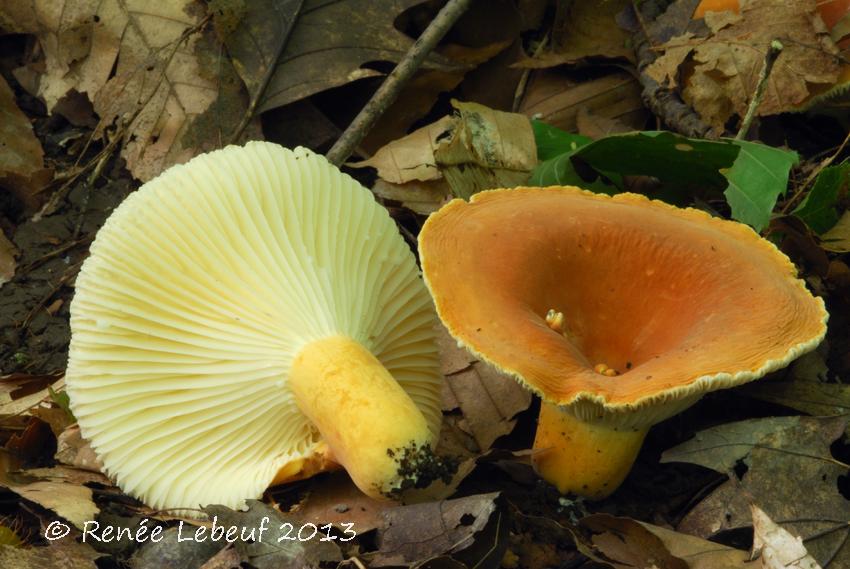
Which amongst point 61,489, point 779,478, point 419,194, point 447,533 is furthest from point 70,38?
point 779,478

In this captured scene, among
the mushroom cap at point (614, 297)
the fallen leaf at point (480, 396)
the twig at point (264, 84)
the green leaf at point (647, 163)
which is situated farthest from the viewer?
the twig at point (264, 84)

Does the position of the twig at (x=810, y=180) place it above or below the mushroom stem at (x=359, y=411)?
below

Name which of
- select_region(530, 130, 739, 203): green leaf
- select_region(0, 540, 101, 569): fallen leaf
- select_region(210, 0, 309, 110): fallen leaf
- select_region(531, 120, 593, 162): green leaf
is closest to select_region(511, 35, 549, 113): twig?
select_region(531, 120, 593, 162): green leaf

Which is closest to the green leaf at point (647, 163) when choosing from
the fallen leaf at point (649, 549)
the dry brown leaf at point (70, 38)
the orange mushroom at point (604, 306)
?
the orange mushroom at point (604, 306)

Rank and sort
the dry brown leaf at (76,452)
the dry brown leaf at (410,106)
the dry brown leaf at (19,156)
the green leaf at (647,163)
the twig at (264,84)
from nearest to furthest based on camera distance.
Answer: the dry brown leaf at (76,452)
the green leaf at (647,163)
the twig at (264,84)
the dry brown leaf at (19,156)
the dry brown leaf at (410,106)

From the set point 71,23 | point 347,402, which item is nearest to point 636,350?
point 347,402

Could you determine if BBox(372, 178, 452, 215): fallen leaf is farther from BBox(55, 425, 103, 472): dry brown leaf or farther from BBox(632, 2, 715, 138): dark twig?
BBox(55, 425, 103, 472): dry brown leaf

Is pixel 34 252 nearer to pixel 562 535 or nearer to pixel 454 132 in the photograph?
pixel 454 132

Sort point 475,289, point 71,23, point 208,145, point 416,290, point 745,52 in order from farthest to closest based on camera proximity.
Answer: point 71,23
point 208,145
point 745,52
point 416,290
point 475,289

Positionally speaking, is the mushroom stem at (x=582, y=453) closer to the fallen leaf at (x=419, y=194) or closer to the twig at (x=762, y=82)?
the fallen leaf at (x=419, y=194)
